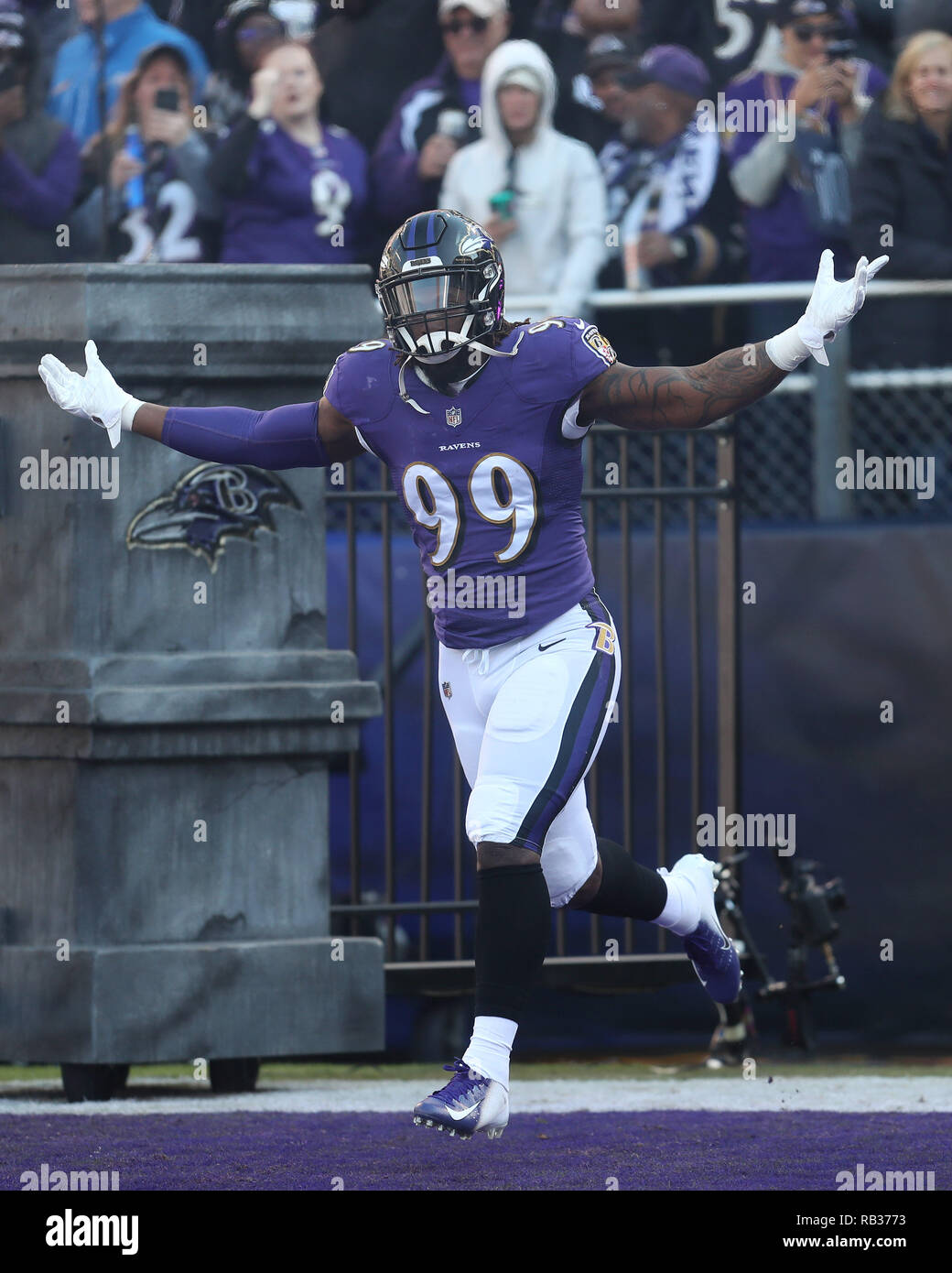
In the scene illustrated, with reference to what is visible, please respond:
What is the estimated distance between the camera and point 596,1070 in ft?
24.4

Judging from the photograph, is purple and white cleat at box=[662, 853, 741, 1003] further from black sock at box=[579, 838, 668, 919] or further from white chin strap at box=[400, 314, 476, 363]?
white chin strap at box=[400, 314, 476, 363]

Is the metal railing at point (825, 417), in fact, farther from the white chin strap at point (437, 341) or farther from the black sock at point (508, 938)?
the black sock at point (508, 938)

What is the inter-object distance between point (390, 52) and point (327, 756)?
13.0ft

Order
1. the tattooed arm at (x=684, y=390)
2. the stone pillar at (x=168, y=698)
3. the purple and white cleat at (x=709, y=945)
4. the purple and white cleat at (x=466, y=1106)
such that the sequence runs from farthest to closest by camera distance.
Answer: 1. the stone pillar at (x=168, y=698)
2. the purple and white cleat at (x=709, y=945)
3. the tattooed arm at (x=684, y=390)
4. the purple and white cleat at (x=466, y=1106)

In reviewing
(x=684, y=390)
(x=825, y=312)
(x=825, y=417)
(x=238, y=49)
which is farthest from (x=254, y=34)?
(x=825, y=312)

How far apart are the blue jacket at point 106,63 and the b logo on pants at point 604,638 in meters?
4.70

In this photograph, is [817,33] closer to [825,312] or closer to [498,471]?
[825,312]

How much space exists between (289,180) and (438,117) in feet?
2.35

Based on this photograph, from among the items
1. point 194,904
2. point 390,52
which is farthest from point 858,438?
point 194,904

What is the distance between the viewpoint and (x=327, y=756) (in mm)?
6738

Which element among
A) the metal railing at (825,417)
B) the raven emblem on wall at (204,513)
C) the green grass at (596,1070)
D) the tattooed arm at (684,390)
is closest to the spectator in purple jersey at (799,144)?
the metal railing at (825,417)

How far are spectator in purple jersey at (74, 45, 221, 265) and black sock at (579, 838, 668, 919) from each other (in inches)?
176

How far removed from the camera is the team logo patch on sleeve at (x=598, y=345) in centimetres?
518

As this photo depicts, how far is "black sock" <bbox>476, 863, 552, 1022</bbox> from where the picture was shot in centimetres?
491
